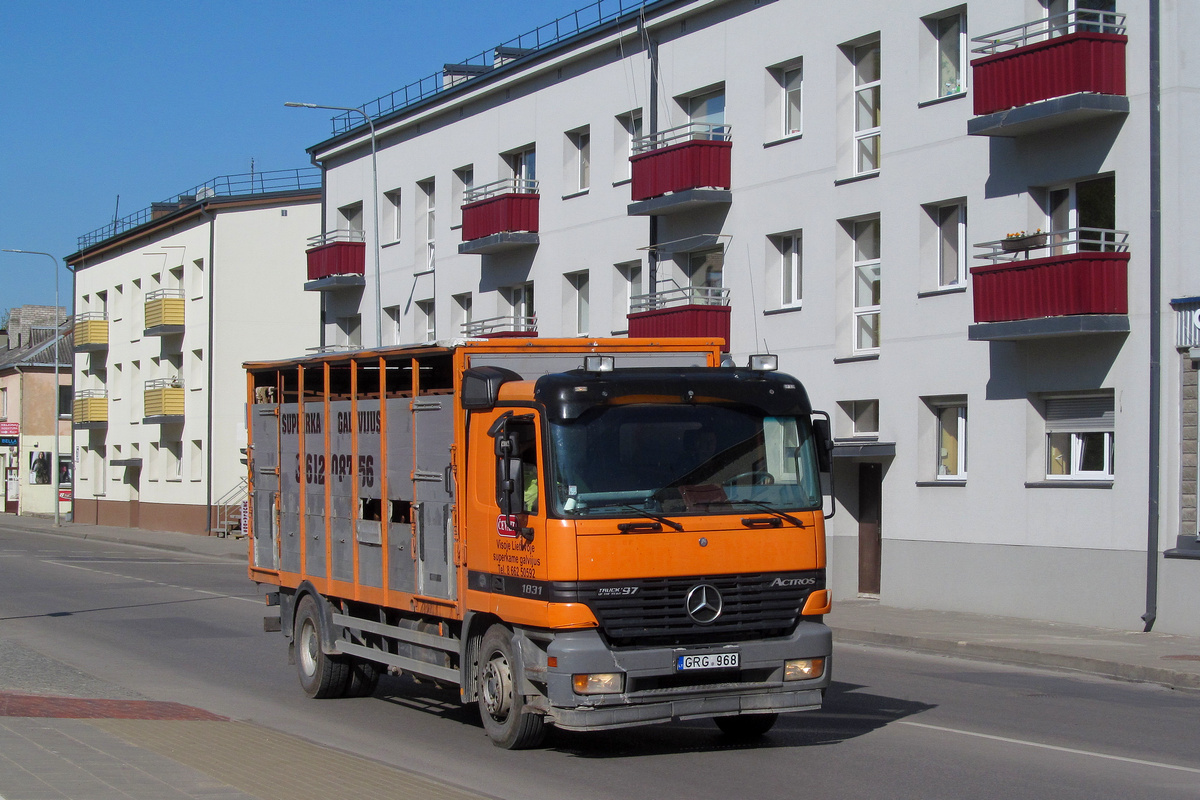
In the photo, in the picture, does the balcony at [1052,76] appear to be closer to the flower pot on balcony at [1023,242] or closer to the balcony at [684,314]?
the flower pot on balcony at [1023,242]

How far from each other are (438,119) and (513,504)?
92.9 feet

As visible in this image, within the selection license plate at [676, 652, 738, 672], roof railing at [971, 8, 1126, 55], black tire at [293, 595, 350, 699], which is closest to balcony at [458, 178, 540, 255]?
roof railing at [971, 8, 1126, 55]

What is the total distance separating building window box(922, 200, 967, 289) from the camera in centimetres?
2181

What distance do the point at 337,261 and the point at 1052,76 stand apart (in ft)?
81.3

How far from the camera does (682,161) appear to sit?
26125mm

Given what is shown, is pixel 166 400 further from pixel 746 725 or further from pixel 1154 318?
pixel 746 725

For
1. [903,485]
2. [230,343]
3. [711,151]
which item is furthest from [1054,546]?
[230,343]

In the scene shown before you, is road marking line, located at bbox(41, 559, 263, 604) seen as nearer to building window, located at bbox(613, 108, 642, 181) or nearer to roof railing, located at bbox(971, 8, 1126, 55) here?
building window, located at bbox(613, 108, 642, 181)

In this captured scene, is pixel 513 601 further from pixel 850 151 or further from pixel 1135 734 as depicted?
pixel 850 151

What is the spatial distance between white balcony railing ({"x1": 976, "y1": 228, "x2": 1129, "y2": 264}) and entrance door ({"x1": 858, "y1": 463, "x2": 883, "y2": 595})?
Answer: 4757mm

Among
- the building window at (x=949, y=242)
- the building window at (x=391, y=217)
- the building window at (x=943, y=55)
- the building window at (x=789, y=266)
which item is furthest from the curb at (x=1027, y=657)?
the building window at (x=391, y=217)

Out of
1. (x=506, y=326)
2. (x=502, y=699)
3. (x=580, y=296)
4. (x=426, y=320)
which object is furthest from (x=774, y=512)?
(x=426, y=320)

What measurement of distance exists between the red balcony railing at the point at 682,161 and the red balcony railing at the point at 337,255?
13925mm

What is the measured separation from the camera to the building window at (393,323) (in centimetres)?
3809
